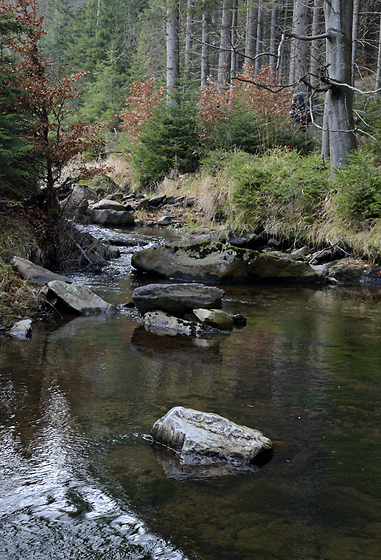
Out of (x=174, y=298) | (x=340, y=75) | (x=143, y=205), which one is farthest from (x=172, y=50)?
(x=174, y=298)

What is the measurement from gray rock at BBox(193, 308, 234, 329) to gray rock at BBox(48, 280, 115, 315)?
4.65ft

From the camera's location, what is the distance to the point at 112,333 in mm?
6547

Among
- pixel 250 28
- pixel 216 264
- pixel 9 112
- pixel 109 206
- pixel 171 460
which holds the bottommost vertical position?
pixel 171 460

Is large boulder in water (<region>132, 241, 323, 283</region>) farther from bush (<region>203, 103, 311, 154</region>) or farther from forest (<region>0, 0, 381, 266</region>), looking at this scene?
bush (<region>203, 103, 311, 154</region>)

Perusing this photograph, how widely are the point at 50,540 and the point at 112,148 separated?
1028 inches

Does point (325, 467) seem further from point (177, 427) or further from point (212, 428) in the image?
point (177, 427)

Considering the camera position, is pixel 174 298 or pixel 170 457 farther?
pixel 174 298

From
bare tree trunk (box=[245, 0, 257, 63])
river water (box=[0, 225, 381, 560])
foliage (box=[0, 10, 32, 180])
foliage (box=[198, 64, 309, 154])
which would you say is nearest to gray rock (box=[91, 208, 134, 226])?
foliage (box=[198, 64, 309, 154])

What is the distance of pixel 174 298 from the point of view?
7094mm

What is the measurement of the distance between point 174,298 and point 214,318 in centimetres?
63

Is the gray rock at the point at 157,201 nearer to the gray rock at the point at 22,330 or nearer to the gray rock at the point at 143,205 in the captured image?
the gray rock at the point at 143,205

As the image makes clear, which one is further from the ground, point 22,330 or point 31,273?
point 31,273

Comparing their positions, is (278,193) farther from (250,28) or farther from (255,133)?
(250,28)

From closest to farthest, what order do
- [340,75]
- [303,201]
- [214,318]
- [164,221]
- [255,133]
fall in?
[214,318], [303,201], [340,75], [164,221], [255,133]
